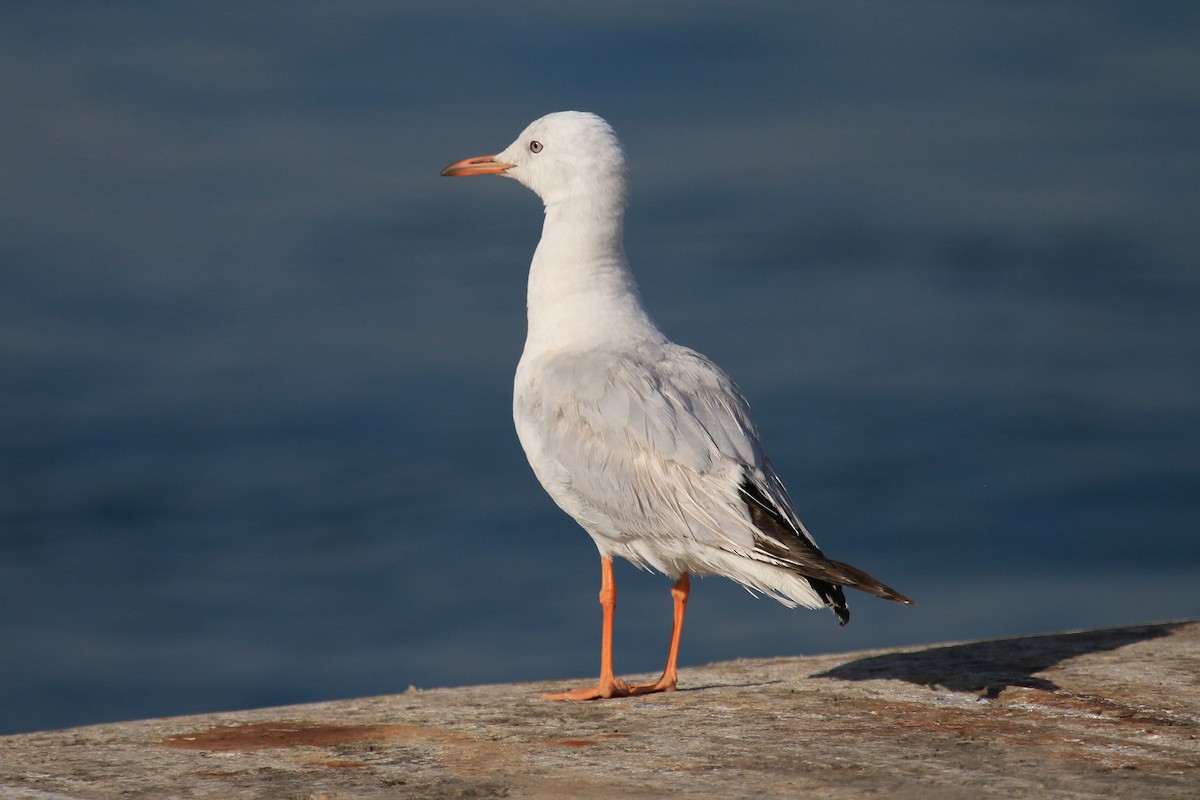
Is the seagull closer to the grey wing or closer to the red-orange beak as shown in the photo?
the grey wing

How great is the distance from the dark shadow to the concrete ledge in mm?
22

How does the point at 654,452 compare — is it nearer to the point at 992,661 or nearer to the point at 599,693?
the point at 599,693

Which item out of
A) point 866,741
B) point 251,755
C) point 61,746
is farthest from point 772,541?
point 61,746

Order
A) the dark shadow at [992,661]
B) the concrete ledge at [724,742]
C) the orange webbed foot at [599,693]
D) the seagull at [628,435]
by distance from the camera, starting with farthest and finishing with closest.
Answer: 1. the orange webbed foot at [599,693]
2. the dark shadow at [992,661]
3. the seagull at [628,435]
4. the concrete ledge at [724,742]

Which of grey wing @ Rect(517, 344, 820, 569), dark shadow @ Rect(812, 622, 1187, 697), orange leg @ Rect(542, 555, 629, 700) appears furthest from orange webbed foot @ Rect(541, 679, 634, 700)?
dark shadow @ Rect(812, 622, 1187, 697)

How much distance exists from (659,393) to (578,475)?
0.51 meters

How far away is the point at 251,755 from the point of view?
5836mm

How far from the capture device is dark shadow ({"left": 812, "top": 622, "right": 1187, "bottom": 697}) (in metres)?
6.84

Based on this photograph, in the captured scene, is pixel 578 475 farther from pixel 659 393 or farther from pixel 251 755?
pixel 251 755

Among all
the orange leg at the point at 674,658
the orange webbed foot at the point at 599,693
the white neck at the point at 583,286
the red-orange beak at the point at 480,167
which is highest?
the red-orange beak at the point at 480,167

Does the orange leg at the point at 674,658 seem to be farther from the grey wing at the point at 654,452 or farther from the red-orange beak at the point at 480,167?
the red-orange beak at the point at 480,167

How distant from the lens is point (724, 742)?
5824 mm

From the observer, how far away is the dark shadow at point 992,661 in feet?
22.4

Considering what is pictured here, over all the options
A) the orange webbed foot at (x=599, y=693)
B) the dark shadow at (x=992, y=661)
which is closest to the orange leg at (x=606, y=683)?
the orange webbed foot at (x=599, y=693)
